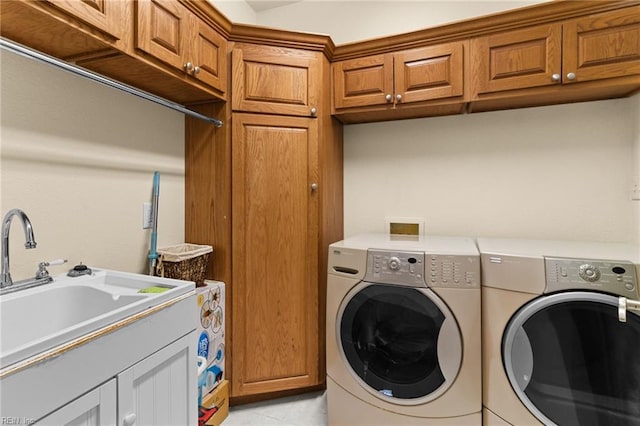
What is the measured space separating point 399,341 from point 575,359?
689 millimetres

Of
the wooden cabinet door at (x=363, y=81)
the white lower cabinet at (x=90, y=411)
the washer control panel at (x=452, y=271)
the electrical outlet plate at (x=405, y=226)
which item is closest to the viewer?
the white lower cabinet at (x=90, y=411)

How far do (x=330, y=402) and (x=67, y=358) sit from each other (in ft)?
4.24

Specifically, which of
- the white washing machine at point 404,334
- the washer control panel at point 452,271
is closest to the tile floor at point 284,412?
the white washing machine at point 404,334

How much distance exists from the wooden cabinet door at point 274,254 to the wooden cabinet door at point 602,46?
1375mm

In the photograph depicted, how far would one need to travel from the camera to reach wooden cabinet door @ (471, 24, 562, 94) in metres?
1.59

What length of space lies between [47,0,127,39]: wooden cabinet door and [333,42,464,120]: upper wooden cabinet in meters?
1.20

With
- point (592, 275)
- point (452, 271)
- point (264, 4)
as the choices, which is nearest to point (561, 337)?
point (592, 275)

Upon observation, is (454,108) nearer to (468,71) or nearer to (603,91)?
(468,71)

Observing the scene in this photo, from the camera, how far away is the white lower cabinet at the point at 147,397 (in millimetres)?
787

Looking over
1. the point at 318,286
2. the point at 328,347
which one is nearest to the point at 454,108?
the point at 318,286

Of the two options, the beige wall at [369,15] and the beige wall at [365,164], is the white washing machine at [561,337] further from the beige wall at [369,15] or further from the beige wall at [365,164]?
the beige wall at [369,15]

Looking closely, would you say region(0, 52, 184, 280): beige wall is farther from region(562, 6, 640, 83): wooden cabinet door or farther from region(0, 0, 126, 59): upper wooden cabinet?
region(562, 6, 640, 83): wooden cabinet door

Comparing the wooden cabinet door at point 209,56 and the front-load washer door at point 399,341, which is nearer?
the front-load washer door at point 399,341

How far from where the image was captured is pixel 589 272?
3.91ft
